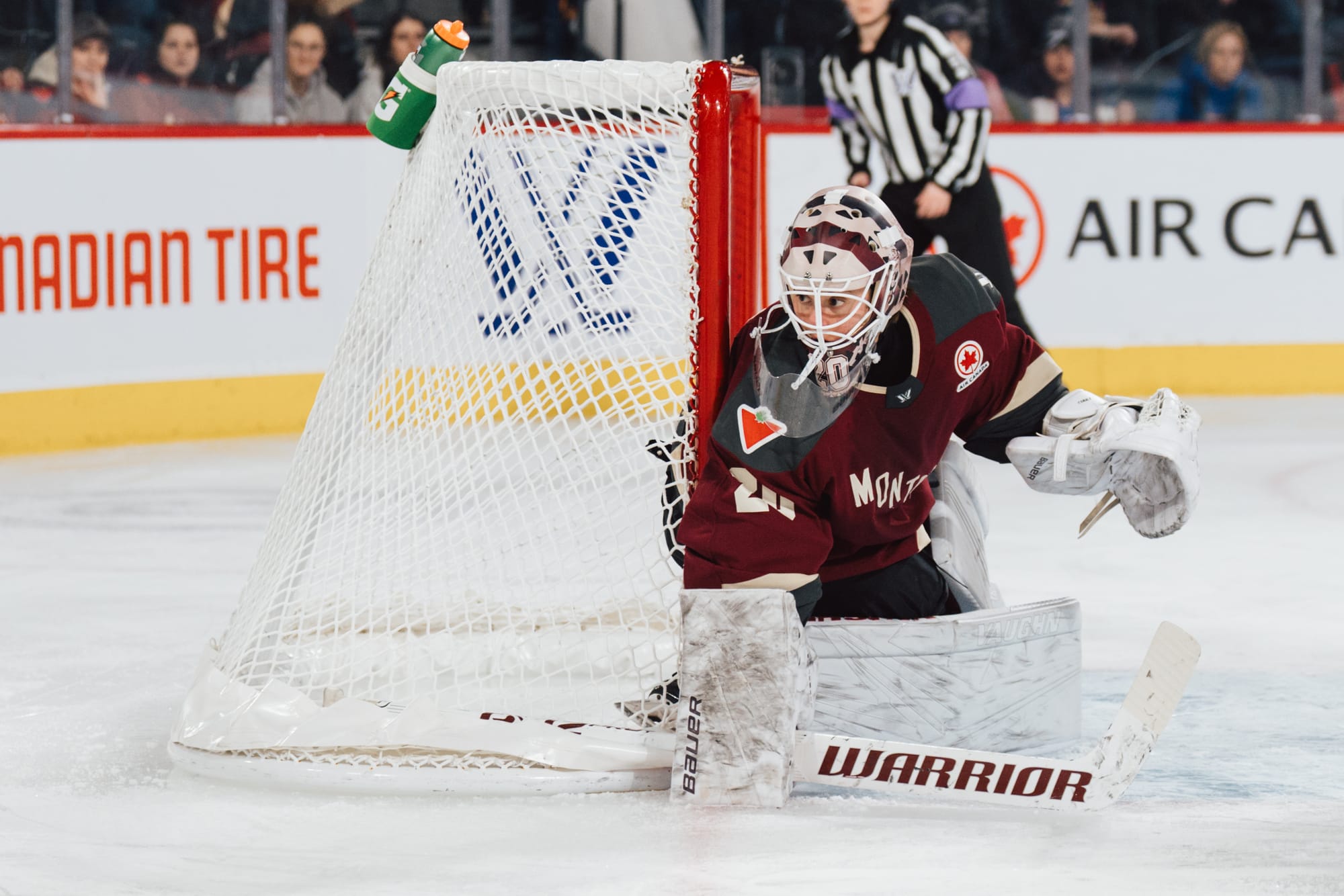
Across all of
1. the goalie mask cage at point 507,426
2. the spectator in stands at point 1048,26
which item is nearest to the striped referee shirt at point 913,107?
the spectator in stands at point 1048,26

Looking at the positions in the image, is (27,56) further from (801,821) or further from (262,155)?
(801,821)

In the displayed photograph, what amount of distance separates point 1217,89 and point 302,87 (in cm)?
285

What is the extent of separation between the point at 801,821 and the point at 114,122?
3814 mm

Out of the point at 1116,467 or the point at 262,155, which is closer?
the point at 1116,467

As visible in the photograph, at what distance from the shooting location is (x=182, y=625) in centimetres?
340

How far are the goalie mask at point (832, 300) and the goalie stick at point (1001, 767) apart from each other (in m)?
0.38

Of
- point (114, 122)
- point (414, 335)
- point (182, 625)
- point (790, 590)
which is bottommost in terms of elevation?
point (182, 625)

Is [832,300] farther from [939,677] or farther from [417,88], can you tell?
[417,88]

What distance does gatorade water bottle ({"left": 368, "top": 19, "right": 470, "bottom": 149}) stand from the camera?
2734 mm

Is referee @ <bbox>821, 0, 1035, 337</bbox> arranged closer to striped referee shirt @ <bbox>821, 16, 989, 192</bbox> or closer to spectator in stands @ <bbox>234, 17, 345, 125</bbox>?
striped referee shirt @ <bbox>821, 16, 989, 192</bbox>

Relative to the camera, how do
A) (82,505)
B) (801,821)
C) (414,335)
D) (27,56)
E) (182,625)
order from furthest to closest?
(27,56)
(82,505)
(182,625)
(414,335)
(801,821)

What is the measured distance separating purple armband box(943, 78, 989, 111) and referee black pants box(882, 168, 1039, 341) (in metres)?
0.21

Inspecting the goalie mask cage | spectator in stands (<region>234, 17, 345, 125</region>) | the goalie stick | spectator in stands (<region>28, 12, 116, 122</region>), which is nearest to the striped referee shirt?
spectator in stands (<region>234, 17, 345, 125</region>)

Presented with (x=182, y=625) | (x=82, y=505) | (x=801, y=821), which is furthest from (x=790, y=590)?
(x=82, y=505)
